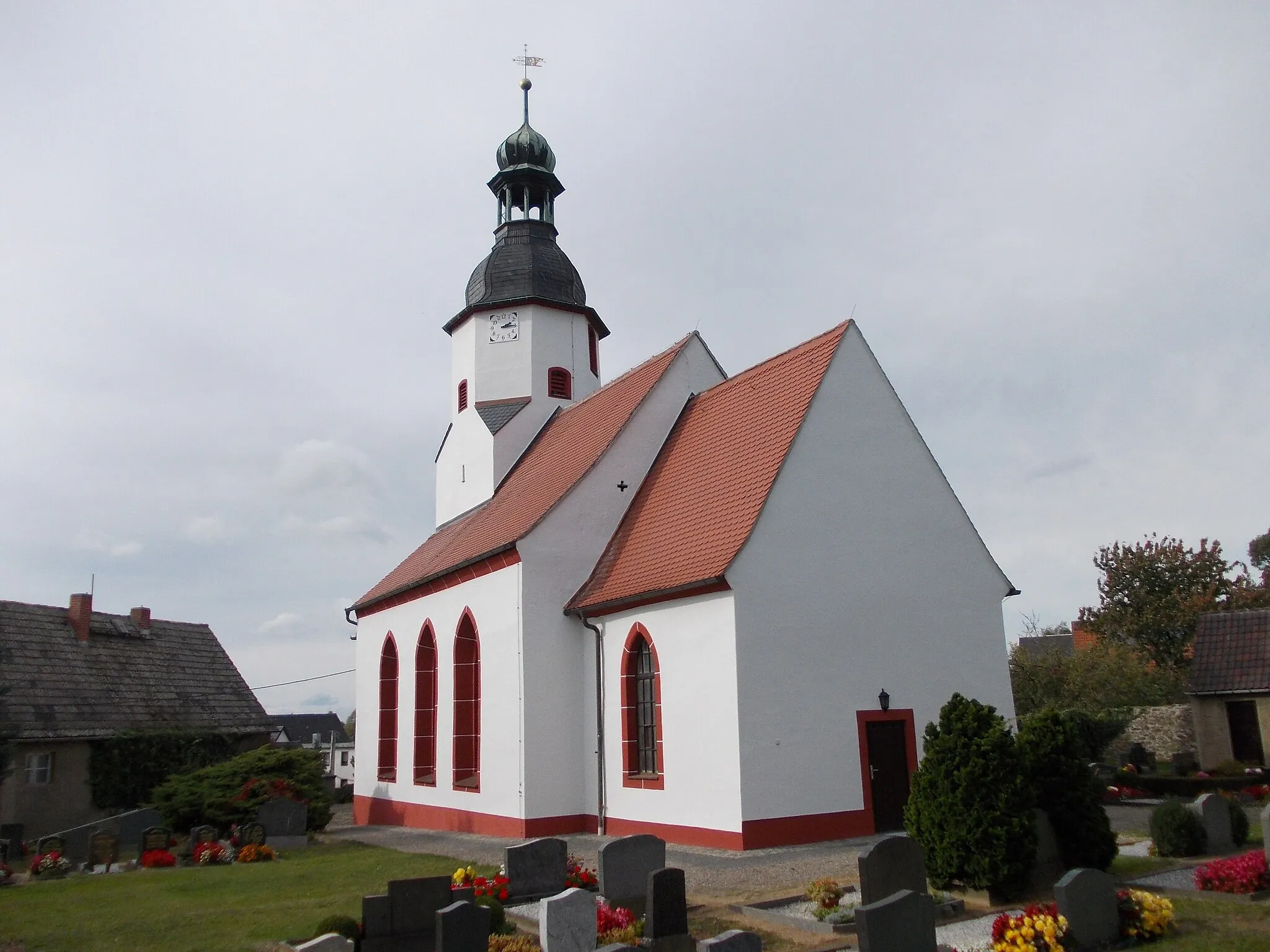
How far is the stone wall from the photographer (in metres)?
30.8

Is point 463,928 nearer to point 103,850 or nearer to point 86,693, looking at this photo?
point 103,850

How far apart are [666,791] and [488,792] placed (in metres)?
4.40

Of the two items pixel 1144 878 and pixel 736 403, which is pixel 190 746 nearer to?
pixel 736 403

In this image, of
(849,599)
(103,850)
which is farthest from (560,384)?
(103,850)

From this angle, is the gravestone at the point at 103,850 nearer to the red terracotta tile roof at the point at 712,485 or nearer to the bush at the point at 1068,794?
the red terracotta tile roof at the point at 712,485

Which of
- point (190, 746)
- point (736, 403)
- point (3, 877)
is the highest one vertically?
point (736, 403)

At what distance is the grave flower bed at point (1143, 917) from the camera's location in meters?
8.43

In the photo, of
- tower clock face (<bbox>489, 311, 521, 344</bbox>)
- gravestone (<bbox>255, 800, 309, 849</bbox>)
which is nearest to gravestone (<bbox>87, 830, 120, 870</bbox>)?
gravestone (<bbox>255, 800, 309, 849</bbox>)

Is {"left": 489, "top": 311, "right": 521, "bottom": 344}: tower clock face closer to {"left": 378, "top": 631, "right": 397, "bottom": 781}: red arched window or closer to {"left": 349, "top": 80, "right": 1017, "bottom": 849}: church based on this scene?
{"left": 349, "top": 80, "right": 1017, "bottom": 849}: church

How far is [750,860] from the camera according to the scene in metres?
13.4

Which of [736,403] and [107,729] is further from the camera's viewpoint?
[107,729]

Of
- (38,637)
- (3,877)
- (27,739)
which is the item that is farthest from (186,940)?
(38,637)

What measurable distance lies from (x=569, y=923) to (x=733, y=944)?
2.09 meters

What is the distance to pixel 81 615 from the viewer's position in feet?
90.6
